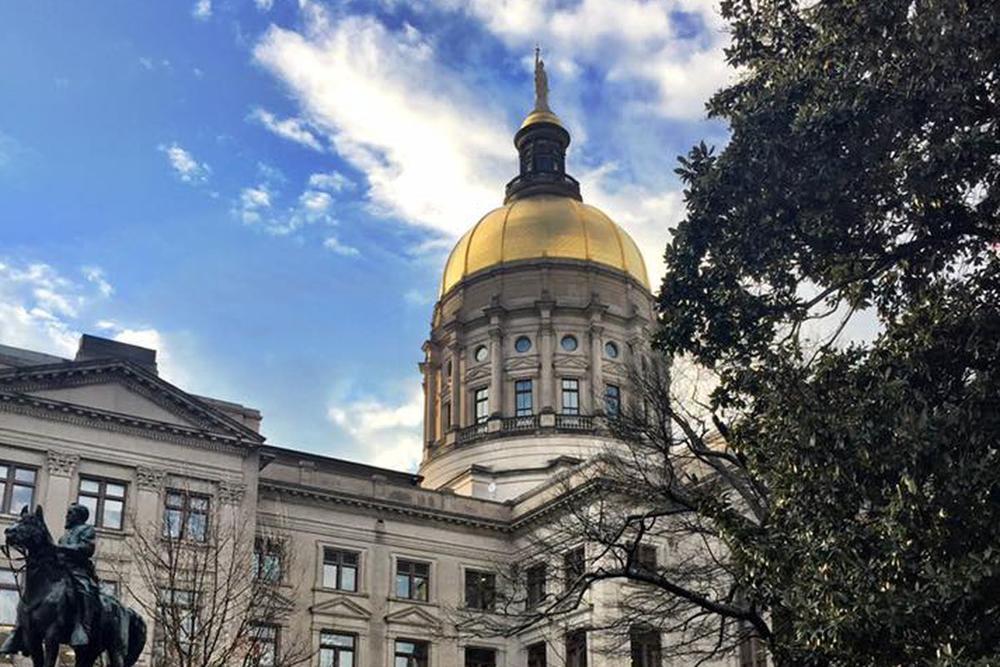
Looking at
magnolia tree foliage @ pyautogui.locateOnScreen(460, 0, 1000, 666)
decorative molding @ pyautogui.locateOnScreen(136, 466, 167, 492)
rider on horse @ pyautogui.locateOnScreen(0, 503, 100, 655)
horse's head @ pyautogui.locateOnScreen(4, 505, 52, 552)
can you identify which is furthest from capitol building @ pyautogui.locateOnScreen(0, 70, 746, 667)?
horse's head @ pyautogui.locateOnScreen(4, 505, 52, 552)

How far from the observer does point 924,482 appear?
1556 cm

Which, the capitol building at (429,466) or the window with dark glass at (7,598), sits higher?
the capitol building at (429,466)

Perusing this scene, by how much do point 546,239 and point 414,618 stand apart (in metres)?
27.4

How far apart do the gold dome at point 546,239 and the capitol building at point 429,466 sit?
0.14m

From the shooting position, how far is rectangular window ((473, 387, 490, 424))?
66688 millimetres

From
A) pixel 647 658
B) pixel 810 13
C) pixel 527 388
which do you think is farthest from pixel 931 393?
pixel 527 388

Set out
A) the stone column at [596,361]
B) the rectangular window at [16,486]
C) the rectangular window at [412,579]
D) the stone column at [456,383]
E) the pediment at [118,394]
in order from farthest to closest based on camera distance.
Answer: the stone column at [456,383] → the stone column at [596,361] → the rectangular window at [412,579] → the pediment at [118,394] → the rectangular window at [16,486]

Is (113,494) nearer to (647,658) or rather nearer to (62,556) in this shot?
(647,658)

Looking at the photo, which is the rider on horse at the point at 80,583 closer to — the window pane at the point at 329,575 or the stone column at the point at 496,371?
the window pane at the point at 329,575

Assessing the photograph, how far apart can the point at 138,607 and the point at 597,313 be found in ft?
107

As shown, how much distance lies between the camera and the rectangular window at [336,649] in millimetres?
48938

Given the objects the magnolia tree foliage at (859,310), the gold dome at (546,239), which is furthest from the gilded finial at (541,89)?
the magnolia tree foliage at (859,310)

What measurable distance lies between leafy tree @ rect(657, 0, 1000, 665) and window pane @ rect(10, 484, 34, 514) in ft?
96.9

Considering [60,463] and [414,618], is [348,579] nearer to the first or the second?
[414,618]
